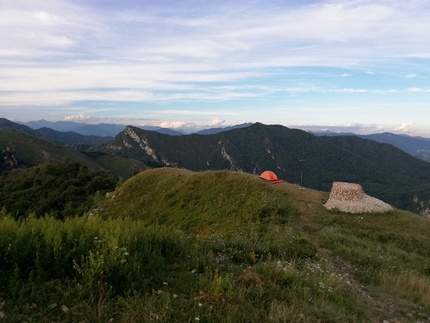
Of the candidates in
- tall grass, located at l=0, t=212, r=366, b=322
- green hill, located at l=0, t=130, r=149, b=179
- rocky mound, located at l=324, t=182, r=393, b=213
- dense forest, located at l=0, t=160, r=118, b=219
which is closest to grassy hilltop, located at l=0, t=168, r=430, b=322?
tall grass, located at l=0, t=212, r=366, b=322

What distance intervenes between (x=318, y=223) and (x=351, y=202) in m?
4.69

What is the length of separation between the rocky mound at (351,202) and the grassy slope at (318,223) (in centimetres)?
62

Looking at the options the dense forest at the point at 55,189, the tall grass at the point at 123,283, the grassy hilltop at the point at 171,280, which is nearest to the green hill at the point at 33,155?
the dense forest at the point at 55,189

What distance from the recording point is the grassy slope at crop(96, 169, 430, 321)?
26.2 ft

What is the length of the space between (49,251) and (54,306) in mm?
1088

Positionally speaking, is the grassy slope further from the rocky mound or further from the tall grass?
the tall grass

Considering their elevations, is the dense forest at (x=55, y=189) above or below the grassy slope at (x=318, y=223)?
below

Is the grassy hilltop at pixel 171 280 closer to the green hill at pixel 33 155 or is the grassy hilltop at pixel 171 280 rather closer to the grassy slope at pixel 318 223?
the grassy slope at pixel 318 223

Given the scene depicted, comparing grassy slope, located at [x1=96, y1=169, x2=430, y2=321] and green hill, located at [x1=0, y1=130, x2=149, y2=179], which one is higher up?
grassy slope, located at [x1=96, y1=169, x2=430, y2=321]

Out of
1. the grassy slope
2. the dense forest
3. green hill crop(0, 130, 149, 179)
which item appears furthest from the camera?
green hill crop(0, 130, 149, 179)

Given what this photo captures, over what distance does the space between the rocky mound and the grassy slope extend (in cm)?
62

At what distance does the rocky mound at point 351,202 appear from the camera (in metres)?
20.3

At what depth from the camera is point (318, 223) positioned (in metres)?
17.6

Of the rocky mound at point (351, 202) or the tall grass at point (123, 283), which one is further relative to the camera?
the rocky mound at point (351, 202)
